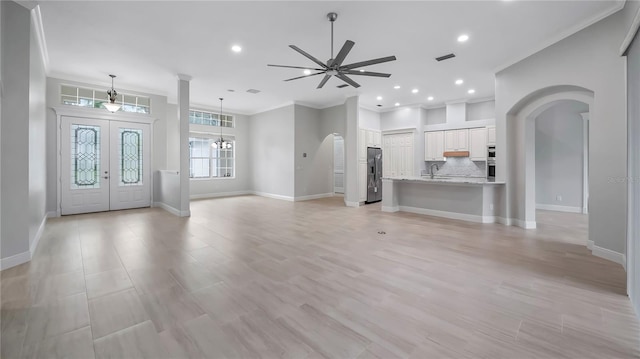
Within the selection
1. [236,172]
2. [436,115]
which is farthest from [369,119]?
[236,172]

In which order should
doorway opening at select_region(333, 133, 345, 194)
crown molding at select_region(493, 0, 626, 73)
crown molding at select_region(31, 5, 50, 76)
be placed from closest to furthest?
crown molding at select_region(493, 0, 626, 73)
crown molding at select_region(31, 5, 50, 76)
doorway opening at select_region(333, 133, 345, 194)


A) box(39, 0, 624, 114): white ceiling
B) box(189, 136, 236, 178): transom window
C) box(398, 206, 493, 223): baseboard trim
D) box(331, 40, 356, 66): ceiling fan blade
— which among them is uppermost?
box(39, 0, 624, 114): white ceiling

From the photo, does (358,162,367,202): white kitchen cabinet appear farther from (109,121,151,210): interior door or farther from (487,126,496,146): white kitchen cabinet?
(109,121,151,210): interior door

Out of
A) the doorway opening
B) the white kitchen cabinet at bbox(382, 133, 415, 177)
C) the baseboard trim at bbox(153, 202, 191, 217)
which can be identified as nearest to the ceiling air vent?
the white kitchen cabinet at bbox(382, 133, 415, 177)

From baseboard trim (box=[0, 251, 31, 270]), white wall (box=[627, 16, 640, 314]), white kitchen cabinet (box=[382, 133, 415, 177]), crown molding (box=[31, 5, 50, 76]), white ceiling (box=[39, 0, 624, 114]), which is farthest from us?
white kitchen cabinet (box=[382, 133, 415, 177])

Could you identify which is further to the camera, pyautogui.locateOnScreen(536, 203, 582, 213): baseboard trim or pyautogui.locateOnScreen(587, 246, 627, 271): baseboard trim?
pyautogui.locateOnScreen(536, 203, 582, 213): baseboard trim

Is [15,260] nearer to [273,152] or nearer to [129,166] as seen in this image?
[129,166]

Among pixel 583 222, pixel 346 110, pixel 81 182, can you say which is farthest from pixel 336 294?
pixel 81 182

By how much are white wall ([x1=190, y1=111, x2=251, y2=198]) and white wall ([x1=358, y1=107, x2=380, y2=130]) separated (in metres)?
4.69

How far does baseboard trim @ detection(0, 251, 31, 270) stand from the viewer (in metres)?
3.09

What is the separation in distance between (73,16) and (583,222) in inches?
389

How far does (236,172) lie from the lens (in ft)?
34.4

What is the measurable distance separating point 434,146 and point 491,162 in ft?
5.65

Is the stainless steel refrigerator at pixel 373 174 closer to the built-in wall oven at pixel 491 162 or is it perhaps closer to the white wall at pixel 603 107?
the built-in wall oven at pixel 491 162
